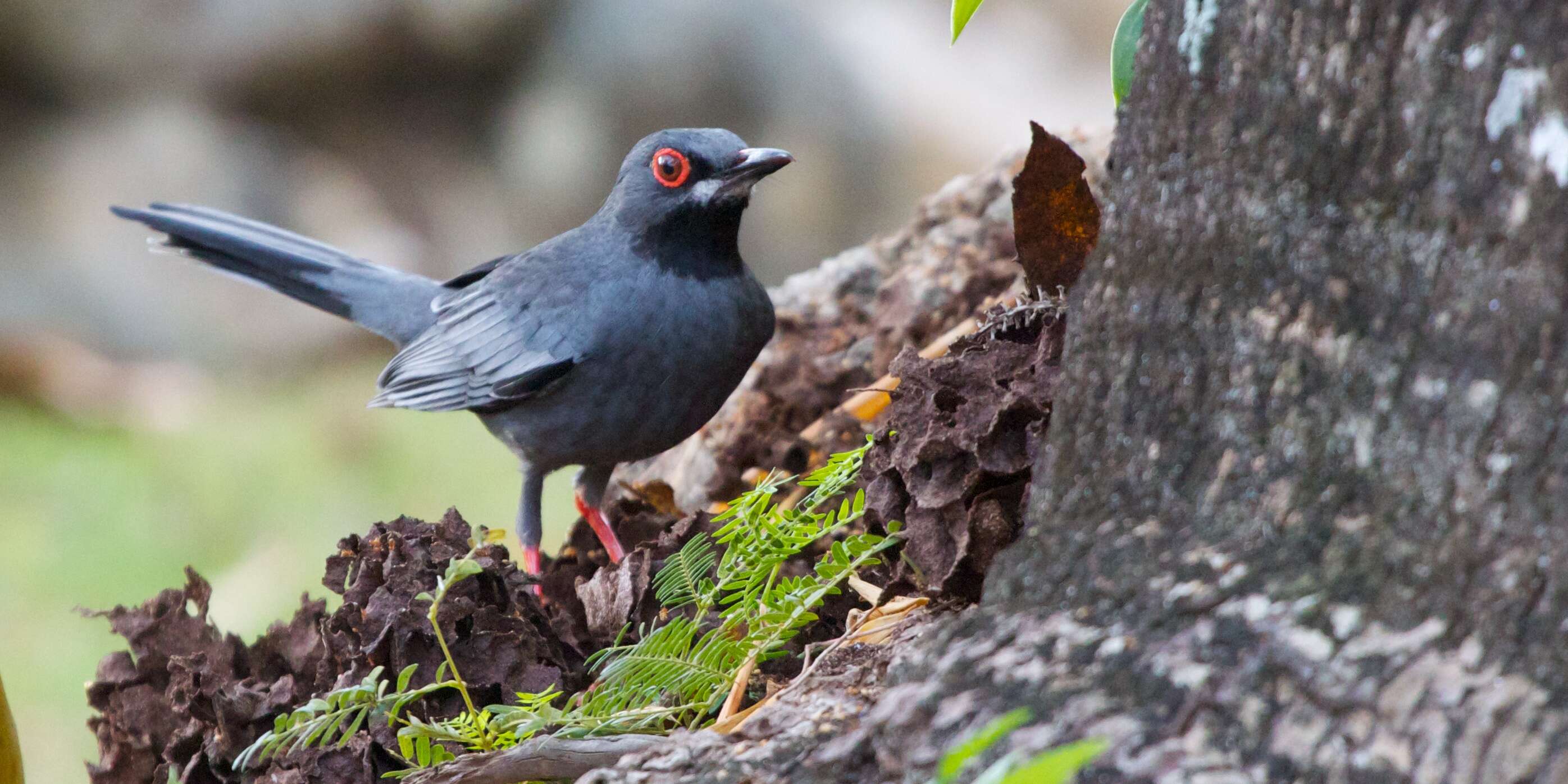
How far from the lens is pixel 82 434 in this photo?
345 inches

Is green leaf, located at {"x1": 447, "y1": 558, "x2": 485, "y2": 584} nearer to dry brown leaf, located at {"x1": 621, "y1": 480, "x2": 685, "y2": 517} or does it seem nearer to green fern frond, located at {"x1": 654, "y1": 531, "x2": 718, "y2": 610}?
green fern frond, located at {"x1": 654, "y1": 531, "x2": 718, "y2": 610}

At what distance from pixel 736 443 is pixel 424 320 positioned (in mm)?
1223

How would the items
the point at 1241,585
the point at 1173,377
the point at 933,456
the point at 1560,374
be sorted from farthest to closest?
the point at 933,456 → the point at 1173,377 → the point at 1241,585 → the point at 1560,374

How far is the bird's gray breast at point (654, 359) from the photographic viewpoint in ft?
10.7

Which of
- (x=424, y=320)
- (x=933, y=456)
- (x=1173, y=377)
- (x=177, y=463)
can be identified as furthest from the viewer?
(x=177, y=463)

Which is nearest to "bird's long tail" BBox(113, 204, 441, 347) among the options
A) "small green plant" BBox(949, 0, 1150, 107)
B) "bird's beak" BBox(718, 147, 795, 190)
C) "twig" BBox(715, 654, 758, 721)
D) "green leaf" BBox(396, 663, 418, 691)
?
"bird's beak" BBox(718, 147, 795, 190)

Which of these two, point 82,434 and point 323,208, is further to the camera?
point 323,208

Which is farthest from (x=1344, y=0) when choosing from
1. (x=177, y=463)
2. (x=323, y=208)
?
(x=323, y=208)

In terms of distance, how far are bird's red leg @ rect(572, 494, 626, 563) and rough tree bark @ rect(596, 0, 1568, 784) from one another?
163 centimetres

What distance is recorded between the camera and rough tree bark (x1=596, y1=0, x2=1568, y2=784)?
103 cm

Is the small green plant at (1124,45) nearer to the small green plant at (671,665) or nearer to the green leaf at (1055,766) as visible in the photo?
the small green plant at (671,665)

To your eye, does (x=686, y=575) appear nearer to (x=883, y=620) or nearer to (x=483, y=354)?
(x=883, y=620)

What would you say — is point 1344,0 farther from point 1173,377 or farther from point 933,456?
point 933,456

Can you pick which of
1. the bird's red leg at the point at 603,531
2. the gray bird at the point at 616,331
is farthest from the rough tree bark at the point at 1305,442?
the gray bird at the point at 616,331
